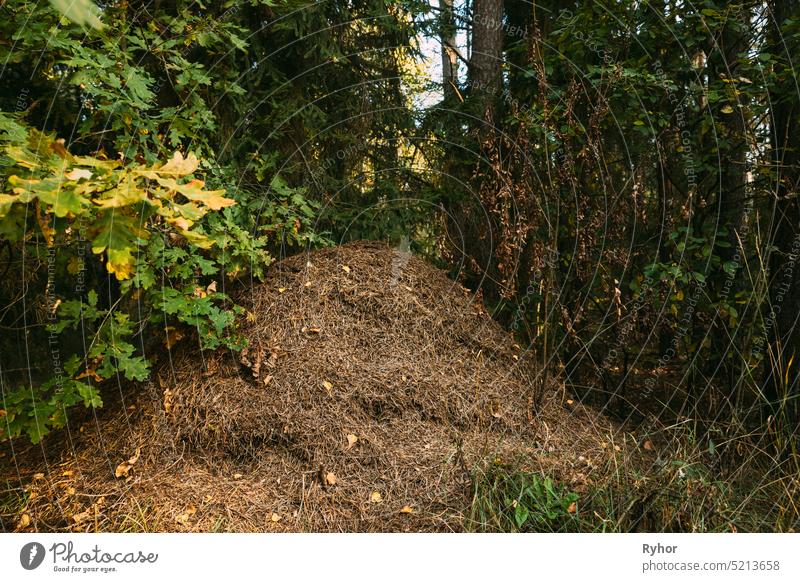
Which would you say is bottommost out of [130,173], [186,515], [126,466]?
[186,515]

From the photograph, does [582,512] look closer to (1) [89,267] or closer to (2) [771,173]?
(2) [771,173]

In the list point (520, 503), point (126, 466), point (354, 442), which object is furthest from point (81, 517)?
point (520, 503)

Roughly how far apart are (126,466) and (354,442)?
53.8 inches

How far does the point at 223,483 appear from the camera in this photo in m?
3.76

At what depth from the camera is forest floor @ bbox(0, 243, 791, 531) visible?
11.2ft

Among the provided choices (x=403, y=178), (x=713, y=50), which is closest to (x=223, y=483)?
(x=403, y=178)

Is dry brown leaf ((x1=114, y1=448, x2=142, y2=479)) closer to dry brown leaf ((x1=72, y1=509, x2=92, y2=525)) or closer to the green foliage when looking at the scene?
dry brown leaf ((x1=72, y1=509, x2=92, y2=525))

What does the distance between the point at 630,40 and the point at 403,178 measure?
216cm

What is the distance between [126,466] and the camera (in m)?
3.78

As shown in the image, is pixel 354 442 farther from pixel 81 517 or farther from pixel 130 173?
pixel 130 173

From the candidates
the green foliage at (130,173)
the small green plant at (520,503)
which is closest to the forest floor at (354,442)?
the small green plant at (520,503)

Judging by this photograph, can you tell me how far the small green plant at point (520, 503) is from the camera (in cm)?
329

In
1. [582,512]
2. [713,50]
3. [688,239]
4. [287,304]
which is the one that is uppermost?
[713,50]

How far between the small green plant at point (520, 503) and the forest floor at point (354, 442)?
1 centimetres
